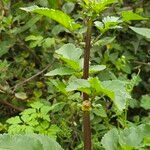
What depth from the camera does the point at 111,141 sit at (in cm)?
126

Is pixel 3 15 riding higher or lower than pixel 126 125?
higher

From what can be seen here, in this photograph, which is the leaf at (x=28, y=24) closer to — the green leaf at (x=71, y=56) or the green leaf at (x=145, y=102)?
the green leaf at (x=145, y=102)

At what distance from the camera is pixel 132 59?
2271mm

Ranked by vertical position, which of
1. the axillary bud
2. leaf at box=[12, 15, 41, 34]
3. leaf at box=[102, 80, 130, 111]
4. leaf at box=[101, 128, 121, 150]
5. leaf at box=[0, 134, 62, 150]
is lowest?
leaf at box=[101, 128, 121, 150]

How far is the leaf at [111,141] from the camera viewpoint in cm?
125

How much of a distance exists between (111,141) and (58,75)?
2.91 ft

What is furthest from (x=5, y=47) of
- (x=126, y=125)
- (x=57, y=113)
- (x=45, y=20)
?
(x=126, y=125)

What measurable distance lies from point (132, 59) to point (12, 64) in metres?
0.62

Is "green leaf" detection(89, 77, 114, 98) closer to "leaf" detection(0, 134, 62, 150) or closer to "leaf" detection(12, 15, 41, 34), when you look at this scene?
"leaf" detection(0, 134, 62, 150)

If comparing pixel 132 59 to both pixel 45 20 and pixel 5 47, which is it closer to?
pixel 45 20

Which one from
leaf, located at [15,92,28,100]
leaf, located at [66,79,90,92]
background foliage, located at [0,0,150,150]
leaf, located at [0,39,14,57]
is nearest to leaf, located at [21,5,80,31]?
leaf, located at [66,79,90,92]

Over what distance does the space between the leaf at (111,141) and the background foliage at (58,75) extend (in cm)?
23

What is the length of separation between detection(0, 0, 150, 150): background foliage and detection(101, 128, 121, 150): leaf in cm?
23

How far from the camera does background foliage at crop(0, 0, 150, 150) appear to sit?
69.2 inches
